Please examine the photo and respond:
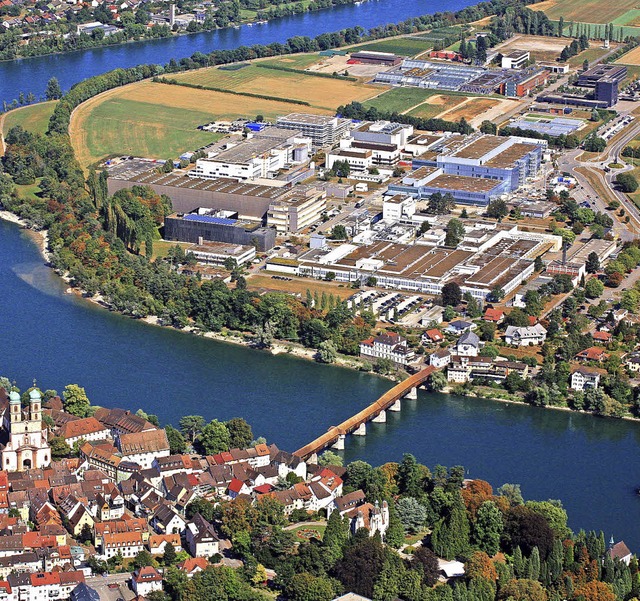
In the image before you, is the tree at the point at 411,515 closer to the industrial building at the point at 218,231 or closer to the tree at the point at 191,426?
the tree at the point at 191,426

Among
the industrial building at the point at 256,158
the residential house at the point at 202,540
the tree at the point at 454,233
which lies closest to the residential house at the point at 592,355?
the tree at the point at 454,233

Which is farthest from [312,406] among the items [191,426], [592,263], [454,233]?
[454,233]

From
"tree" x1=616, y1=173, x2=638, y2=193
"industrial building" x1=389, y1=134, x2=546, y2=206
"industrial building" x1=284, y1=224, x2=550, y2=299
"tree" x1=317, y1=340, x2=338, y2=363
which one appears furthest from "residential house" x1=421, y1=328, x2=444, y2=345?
"tree" x1=616, y1=173, x2=638, y2=193

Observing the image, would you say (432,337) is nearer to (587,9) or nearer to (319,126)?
(319,126)

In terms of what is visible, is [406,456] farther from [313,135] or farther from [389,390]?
[313,135]

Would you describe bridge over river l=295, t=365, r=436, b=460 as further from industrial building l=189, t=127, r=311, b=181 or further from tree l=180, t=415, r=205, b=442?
industrial building l=189, t=127, r=311, b=181

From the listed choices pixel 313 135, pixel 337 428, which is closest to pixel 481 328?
pixel 337 428
